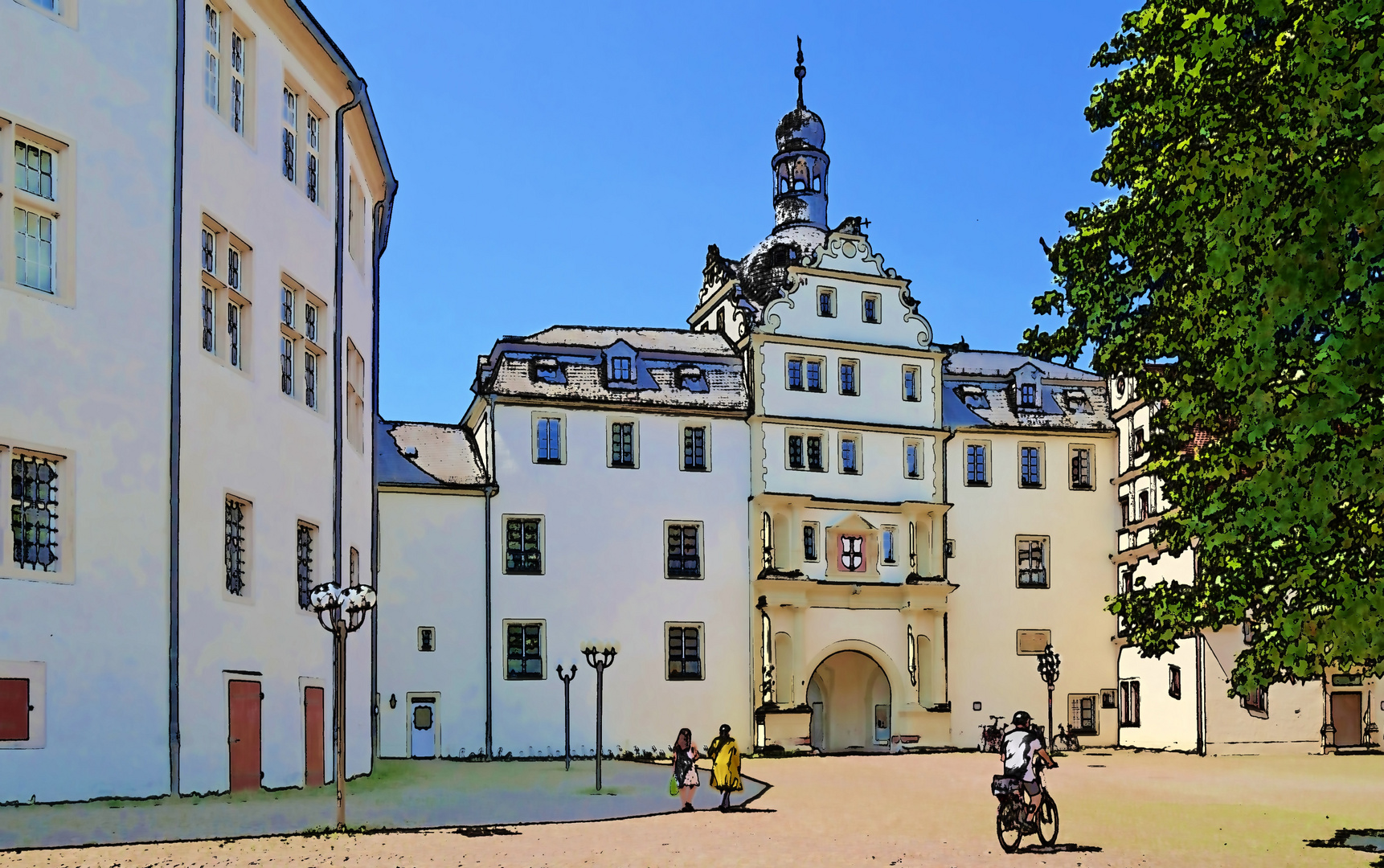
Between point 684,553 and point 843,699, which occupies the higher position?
point 684,553

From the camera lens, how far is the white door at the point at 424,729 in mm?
43062

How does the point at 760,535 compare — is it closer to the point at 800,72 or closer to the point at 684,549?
the point at 684,549

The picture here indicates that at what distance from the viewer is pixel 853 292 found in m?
49.2

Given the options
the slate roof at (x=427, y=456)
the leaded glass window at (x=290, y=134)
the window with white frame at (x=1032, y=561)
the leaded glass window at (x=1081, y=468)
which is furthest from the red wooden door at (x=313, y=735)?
the leaded glass window at (x=1081, y=468)

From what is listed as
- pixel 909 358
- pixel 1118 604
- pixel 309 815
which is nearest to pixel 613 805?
pixel 309 815

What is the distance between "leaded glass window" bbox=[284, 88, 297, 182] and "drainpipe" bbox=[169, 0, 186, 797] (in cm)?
462

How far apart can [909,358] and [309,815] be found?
105ft

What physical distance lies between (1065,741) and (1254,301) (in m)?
35.6

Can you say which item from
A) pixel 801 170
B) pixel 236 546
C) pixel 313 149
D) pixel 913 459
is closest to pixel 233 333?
pixel 236 546

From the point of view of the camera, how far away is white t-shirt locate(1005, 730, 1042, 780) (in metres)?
17.9

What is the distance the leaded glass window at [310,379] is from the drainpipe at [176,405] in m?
5.96

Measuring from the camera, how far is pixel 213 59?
2383 centimetres

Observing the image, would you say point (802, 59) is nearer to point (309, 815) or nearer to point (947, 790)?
point (947, 790)

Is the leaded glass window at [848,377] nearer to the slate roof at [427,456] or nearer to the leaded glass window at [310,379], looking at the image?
the slate roof at [427,456]
